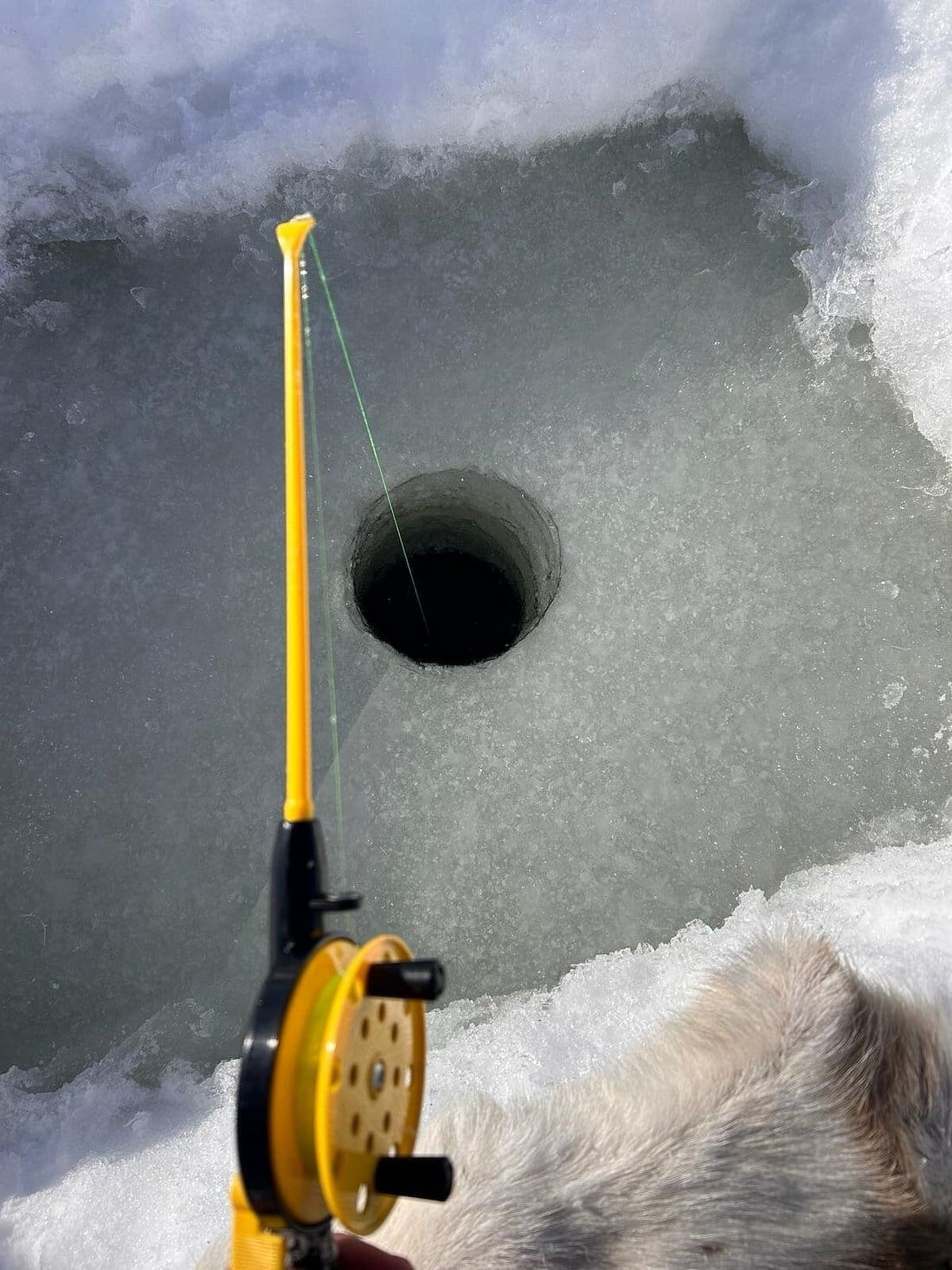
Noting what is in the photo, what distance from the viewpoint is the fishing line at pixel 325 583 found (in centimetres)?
134

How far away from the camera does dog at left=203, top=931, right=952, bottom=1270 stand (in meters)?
0.89

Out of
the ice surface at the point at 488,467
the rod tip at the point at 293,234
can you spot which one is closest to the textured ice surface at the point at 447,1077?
the ice surface at the point at 488,467

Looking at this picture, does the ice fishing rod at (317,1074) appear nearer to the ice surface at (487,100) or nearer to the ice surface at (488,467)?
the ice surface at (488,467)

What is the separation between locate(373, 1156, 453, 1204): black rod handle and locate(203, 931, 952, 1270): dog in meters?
0.34

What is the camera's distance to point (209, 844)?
1326mm

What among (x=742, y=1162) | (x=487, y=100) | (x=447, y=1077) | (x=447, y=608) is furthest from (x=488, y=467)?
(x=742, y=1162)

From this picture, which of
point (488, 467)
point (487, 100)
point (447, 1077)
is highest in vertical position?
point (487, 100)

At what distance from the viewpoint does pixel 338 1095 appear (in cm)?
57

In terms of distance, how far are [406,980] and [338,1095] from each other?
8 cm

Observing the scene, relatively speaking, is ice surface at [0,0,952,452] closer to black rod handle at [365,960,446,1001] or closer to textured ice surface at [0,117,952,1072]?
textured ice surface at [0,117,952,1072]

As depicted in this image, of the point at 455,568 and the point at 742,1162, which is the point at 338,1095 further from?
the point at 455,568

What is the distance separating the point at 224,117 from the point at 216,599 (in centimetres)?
81

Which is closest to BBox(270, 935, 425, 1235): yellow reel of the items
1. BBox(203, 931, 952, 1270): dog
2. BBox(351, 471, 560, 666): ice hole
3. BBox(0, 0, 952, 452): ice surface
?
BBox(203, 931, 952, 1270): dog

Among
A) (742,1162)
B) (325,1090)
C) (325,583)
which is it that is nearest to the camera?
(325,1090)
